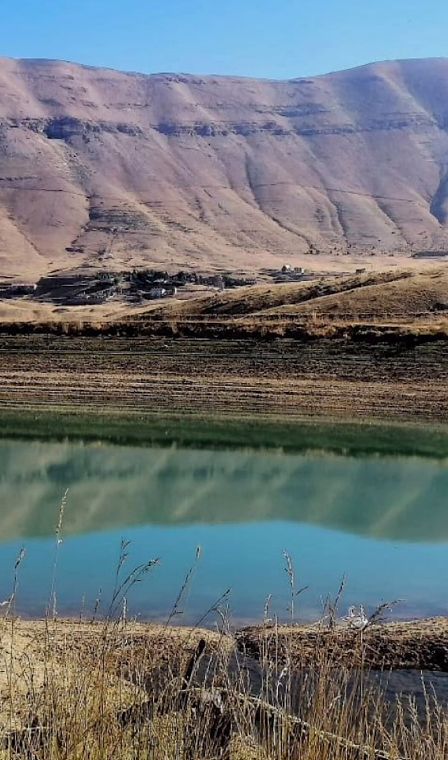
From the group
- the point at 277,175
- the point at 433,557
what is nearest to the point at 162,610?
the point at 433,557

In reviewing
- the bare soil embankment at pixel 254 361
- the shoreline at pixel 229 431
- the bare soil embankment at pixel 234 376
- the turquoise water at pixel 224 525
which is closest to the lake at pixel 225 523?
the turquoise water at pixel 224 525

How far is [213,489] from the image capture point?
22047 mm

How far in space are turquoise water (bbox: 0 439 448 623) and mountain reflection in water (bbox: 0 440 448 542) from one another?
1.6 inches

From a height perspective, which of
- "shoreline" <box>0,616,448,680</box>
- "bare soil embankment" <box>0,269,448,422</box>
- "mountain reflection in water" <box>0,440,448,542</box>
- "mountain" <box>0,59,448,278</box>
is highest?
"mountain" <box>0,59,448,278</box>

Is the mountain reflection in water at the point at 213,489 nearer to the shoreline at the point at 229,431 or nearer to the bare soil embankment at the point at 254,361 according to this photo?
the shoreline at the point at 229,431

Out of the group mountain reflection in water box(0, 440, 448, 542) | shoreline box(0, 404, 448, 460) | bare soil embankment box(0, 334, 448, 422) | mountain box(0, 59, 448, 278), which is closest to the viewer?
mountain reflection in water box(0, 440, 448, 542)

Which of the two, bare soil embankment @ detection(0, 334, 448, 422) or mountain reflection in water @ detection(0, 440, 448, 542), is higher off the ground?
bare soil embankment @ detection(0, 334, 448, 422)

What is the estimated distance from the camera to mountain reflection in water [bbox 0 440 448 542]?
1852cm

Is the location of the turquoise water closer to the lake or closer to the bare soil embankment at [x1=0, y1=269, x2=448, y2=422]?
the lake

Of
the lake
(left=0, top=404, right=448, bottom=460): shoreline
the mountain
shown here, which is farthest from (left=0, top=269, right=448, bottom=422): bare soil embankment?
the mountain

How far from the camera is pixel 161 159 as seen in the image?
150m

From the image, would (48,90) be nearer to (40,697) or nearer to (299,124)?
(299,124)

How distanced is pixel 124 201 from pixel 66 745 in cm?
12651

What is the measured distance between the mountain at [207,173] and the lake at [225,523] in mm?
61926
